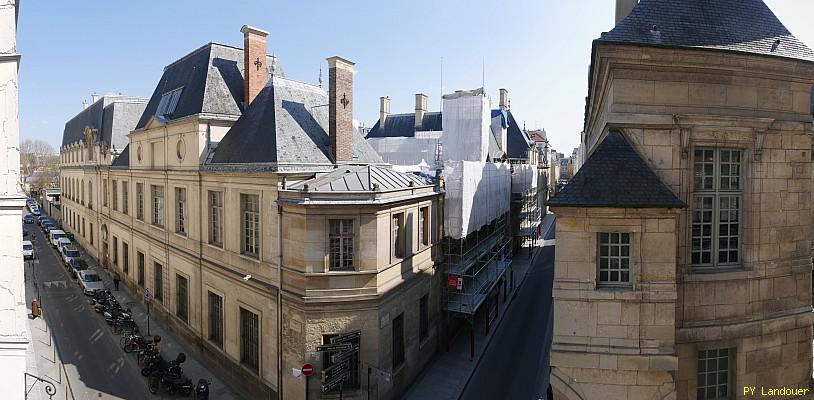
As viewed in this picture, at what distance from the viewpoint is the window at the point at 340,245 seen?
14914 mm

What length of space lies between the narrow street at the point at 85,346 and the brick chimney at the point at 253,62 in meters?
12.1

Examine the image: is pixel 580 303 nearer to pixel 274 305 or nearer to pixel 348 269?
pixel 348 269

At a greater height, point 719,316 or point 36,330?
point 719,316

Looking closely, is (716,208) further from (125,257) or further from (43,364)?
(125,257)

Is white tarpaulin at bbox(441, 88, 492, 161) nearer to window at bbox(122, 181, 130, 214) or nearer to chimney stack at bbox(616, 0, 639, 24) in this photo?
chimney stack at bbox(616, 0, 639, 24)

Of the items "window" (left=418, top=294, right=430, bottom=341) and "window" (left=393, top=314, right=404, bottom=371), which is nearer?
"window" (left=393, top=314, right=404, bottom=371)

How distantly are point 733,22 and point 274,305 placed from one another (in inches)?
581

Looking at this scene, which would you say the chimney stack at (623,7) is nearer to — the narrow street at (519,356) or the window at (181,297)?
the narrow street at (519,356)

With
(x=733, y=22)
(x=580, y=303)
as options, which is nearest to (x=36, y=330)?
(x=580, y=303)

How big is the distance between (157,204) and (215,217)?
25.3 ft

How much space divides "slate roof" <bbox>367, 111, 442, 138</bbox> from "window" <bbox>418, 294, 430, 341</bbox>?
26.8 m

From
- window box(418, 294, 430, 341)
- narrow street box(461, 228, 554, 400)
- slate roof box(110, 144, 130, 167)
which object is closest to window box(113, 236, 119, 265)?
slate roof box(110, 144, 130, 167)

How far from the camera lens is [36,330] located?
2278 centimetres

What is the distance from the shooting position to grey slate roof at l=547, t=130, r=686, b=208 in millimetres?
9547
